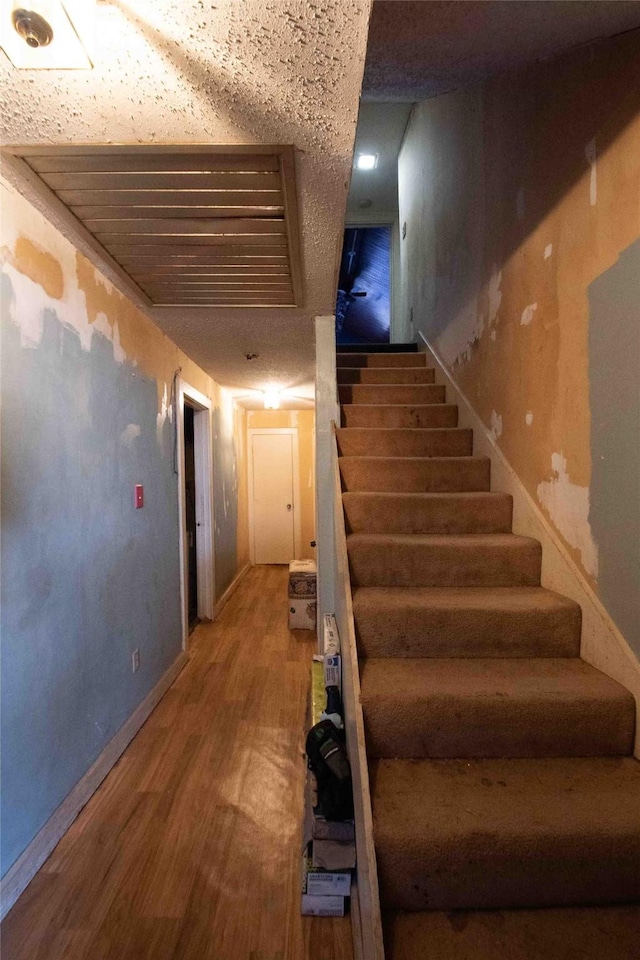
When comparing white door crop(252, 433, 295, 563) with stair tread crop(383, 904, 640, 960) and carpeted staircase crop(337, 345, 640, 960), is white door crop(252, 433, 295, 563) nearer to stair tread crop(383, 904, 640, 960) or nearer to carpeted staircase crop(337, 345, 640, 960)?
carpeted staircase crop(337, 345, 640, 960)

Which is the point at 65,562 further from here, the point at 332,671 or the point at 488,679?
the point at 488,679

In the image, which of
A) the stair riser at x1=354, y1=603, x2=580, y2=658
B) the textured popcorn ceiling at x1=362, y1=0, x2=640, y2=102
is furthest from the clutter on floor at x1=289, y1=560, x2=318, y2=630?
the textured popcorn ceiling at x1=362, y1=0, x2=640, y2=102

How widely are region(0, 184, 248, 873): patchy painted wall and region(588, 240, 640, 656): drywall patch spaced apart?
1.93 meters

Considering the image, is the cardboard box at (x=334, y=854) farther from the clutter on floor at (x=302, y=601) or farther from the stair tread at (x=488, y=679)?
the clutter on floor at (x=302, y=601)

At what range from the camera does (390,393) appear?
122 inches

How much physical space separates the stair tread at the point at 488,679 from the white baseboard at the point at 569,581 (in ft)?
0.16

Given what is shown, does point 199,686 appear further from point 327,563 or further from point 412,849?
point 412,849

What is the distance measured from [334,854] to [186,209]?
2164 millimetres

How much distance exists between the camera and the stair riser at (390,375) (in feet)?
10.8

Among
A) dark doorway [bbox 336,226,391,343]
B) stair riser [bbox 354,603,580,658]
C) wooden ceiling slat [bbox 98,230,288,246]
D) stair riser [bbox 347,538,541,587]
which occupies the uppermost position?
dark doorway [bbox 336,226,391,343]

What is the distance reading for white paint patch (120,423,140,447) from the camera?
214 cm

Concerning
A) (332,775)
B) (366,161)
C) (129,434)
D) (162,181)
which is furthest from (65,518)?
(366,161)

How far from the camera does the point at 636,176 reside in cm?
128

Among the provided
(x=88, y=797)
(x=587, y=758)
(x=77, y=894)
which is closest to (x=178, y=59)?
(x=587, y=758)
